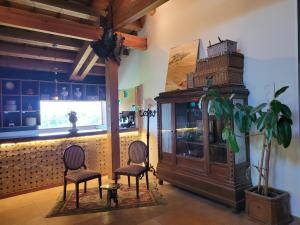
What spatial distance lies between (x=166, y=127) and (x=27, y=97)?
4085mm

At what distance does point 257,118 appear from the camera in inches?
113

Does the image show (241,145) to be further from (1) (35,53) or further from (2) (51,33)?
(1) (35,53)

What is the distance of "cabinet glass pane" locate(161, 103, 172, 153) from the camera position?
4.02 m

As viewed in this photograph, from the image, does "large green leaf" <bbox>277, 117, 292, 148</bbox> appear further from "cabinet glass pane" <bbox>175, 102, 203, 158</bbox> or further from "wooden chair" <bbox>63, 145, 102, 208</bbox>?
"wooden chair" <bbox>63, 145, 102, 208</bbox>

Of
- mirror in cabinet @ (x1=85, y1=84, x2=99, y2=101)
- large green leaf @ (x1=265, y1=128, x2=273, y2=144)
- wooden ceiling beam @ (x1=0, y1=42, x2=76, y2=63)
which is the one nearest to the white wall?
large green leaf @ (x1=265, y1=128, x2=273, y2=144)

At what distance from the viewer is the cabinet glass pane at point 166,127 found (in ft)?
13.2

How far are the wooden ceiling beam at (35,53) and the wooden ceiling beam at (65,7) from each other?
142 cm

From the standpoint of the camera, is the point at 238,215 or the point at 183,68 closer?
the point at 238,215

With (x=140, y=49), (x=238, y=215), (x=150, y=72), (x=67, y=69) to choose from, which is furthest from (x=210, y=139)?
(x=67, y=69)

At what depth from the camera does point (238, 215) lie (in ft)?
9.55

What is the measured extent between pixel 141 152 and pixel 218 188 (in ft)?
4.88

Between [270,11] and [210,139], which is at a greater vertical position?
[270,11]

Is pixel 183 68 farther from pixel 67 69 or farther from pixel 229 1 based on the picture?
pixel 67 69

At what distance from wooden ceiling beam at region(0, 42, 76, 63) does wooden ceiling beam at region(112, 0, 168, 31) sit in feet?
6.87
